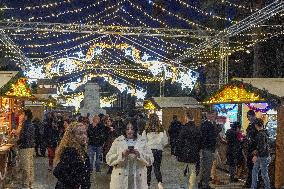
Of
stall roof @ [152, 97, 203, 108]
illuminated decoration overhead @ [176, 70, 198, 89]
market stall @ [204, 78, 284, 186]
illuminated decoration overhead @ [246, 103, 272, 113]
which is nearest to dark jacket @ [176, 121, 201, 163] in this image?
market stall @ [204, 78, 284, 186]

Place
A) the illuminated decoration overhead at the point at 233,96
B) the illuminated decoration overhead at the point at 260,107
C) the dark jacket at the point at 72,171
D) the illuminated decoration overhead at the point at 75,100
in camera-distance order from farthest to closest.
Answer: the illuminated decoration overhead at the point at 75,100 < the illuminated decoration overhead at the point at 260,107 < the illuminated decoration overhead at the point at 233,96 < the dark jacket at the point at 72,171

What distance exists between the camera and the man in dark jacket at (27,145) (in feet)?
39.8

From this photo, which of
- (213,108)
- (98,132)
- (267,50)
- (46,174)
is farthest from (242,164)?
(267,50)

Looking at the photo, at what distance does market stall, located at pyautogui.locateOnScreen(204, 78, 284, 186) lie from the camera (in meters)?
12.6

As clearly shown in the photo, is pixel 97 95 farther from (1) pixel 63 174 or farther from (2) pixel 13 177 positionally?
(1) pixel 63 174

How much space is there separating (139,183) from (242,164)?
750cm

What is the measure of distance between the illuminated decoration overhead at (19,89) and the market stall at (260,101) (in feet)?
19.9

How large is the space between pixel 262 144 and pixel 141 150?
176 inches

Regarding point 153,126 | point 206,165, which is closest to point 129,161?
point 153,126

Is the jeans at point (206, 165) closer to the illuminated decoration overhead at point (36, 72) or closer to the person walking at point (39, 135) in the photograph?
the person walking at point (39, 135)

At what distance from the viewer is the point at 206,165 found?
12367 millimetres

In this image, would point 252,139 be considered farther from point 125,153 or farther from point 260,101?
point 125,153

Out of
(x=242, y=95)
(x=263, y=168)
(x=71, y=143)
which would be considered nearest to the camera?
(x=71, y=143)

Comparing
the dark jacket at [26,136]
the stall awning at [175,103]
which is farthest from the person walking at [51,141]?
the stall awning at [175,103]
